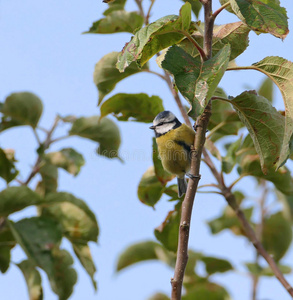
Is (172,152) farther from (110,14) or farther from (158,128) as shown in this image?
(110,14)

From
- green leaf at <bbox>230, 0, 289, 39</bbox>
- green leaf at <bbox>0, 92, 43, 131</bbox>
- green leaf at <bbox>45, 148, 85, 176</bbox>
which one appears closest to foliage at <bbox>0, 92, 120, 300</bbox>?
green leaf at <bbox>45, 148, 85, 176</bbox>

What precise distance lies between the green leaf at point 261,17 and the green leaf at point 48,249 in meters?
1.38

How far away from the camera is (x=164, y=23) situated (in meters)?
1.89

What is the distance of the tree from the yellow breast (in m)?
0.16

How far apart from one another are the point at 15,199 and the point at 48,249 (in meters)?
0.34

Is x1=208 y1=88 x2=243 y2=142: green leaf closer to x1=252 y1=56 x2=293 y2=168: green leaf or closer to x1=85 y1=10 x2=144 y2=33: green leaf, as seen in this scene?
x1=85 y1=10 x2=144 y2=33: green leaf

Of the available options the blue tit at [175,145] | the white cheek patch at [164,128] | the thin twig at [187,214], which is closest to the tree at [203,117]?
the thin twig at [187,214]

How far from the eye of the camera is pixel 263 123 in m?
2.16

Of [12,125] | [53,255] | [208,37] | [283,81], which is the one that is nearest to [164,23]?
[208,37]

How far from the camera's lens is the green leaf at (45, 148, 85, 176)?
11.7 ft

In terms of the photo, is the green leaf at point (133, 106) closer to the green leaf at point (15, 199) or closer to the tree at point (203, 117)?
the tree at point (203, 117)

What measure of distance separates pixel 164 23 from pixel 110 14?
1.35 metres

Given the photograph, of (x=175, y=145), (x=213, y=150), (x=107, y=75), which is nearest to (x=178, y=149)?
(x=175, y=145)

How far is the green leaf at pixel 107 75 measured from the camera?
9.63ft
